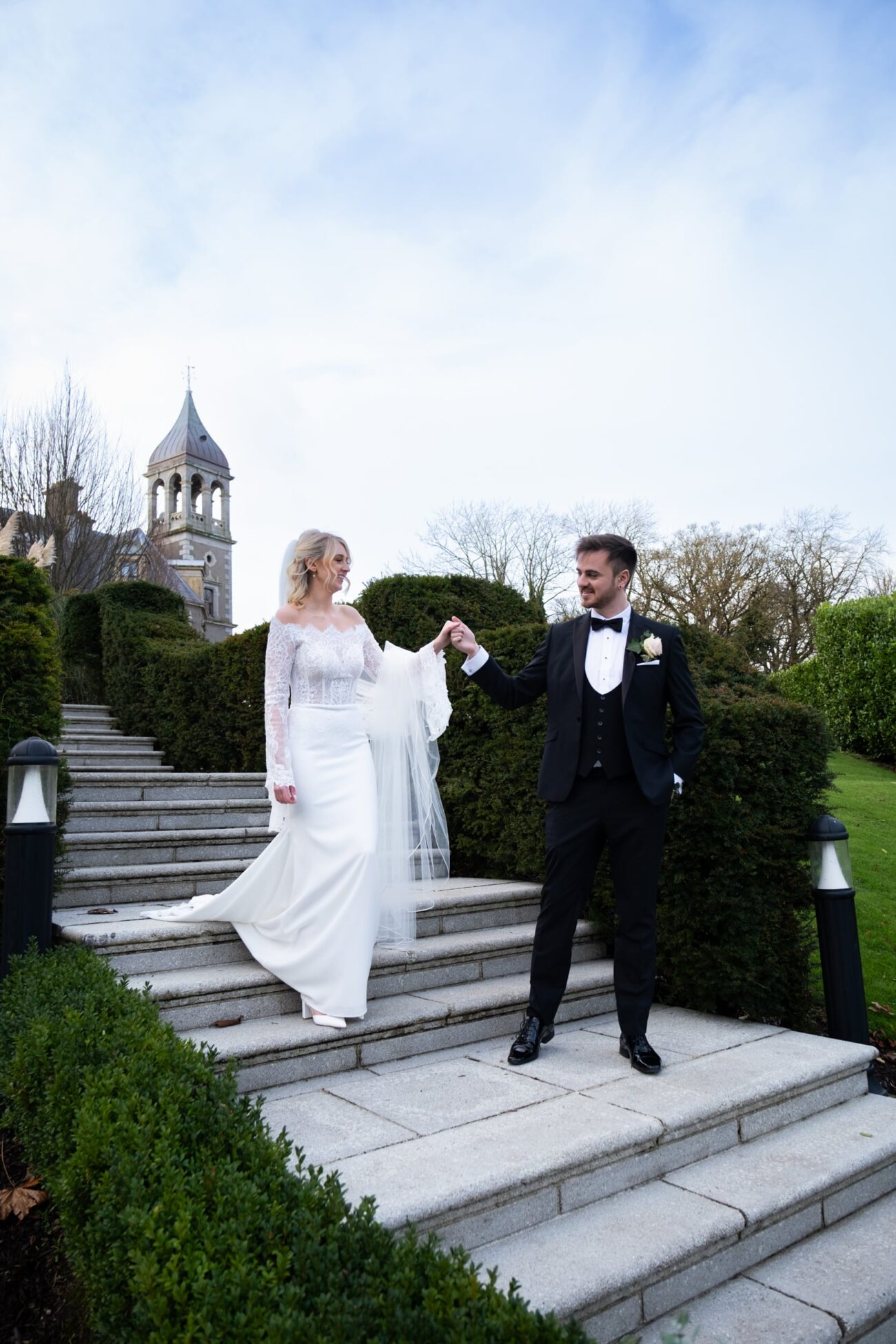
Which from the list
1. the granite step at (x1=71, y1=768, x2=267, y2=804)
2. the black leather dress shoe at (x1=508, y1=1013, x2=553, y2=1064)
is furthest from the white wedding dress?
the granite step at (x1=71, y1=768, x2=267, y2=804)

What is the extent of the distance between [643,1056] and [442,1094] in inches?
35.2

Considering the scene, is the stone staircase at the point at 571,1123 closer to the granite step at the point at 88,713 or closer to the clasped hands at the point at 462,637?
the clasped hands at the point at 462,637

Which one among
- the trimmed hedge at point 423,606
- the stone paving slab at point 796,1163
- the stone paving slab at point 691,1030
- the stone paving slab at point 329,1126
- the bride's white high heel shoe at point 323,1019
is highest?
the trimmed hedge at point 423,606

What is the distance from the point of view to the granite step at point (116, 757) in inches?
346

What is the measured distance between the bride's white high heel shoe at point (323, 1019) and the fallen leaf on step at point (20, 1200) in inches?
46.7

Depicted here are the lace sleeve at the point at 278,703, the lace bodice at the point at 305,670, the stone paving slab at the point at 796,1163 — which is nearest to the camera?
the stone paving slab at the point at 796,1163

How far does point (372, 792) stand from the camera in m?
4.15

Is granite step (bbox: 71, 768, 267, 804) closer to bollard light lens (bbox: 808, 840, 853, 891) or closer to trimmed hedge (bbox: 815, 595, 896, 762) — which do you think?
bollard light lens (bbox: 808, 840, 853, 891)

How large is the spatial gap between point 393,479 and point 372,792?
36.7 feet

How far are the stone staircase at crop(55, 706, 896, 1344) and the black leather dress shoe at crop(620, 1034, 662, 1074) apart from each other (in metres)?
0.05

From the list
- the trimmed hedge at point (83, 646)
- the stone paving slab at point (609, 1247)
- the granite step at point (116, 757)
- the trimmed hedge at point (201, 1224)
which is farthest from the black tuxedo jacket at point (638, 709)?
the trimmed hedge at point (83, 646)

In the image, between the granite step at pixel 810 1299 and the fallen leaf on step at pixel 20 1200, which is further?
the fallen leaf on step at pixel 20 1200

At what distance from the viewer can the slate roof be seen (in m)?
67.8

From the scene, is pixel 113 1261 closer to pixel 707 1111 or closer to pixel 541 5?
pixel 707 1111
